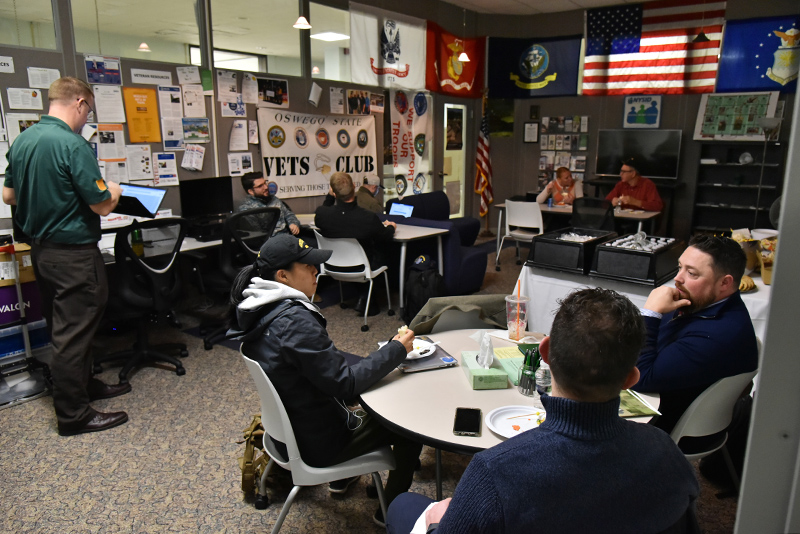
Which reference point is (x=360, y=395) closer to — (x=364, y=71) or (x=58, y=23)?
(x=58, y=23)

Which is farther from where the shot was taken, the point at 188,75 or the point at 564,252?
the point at 188,75

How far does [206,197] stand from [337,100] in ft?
7.22

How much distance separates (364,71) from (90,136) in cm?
328

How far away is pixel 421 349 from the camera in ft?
7.34

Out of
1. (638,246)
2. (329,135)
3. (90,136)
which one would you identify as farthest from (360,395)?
(329,135)

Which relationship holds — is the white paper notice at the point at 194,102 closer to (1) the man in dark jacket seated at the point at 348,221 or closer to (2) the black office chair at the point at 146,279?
(1) the man in dark jacket seated at the point at 348,221

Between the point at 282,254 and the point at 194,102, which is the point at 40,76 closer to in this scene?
the point at 194,102

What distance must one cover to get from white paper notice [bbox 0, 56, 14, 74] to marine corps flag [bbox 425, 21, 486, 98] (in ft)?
15.9

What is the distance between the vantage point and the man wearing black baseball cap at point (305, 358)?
72.5 inches

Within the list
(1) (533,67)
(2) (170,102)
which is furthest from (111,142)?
(1) (533,67)

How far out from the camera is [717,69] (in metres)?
7.27

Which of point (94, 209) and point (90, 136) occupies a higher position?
point (90, 136)

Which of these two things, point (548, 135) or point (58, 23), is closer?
point (58, 23)

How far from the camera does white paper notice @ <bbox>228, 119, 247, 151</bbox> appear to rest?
5.40 metres
